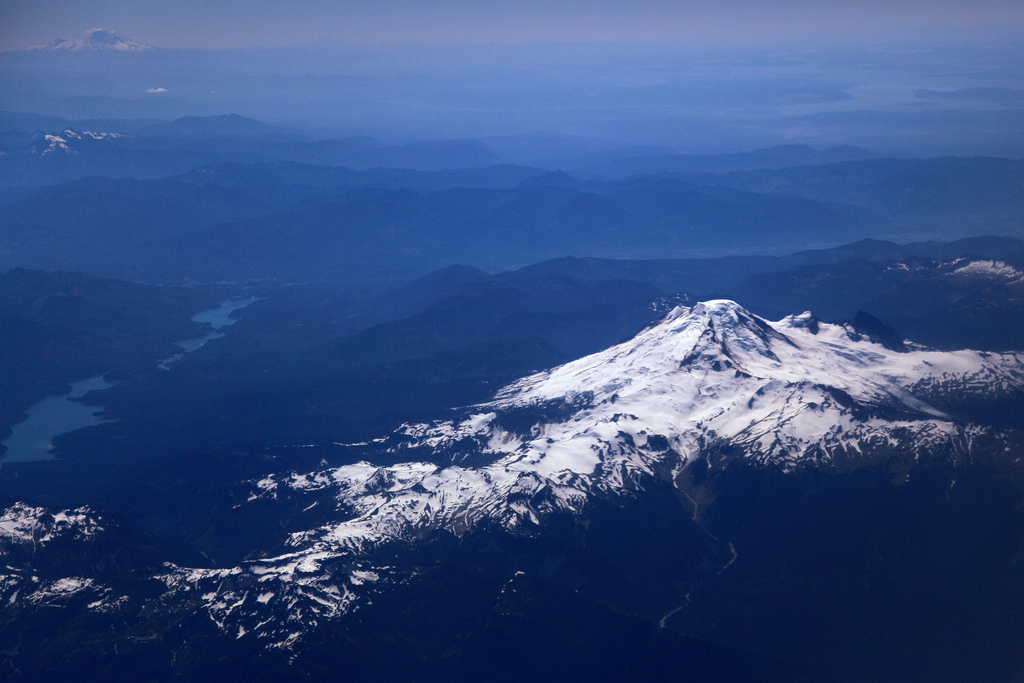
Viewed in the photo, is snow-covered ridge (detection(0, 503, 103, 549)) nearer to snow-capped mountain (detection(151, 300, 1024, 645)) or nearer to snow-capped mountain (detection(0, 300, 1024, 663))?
snow-capped mountain (detection(0, 300, 1024, 663))

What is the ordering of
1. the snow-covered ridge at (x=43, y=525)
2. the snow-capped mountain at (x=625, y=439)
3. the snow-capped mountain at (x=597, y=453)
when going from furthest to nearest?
the snow-covered ridge at (x=43, y=525) → the snow-capped mountain at (x=625, y=439) → the snow-capped mountain at (x=597, y=453)

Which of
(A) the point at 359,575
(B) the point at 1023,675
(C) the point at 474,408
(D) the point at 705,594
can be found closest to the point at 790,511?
(D) the point at 705,594

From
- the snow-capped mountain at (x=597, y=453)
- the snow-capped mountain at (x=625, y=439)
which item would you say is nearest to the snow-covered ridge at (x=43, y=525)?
the snow-capped mountain at (x=597, y=453)

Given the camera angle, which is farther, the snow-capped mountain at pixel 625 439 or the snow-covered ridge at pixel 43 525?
the snow-covered ridge at pixel 43 525

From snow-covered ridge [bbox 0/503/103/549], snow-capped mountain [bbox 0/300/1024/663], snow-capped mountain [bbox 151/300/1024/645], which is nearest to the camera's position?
snow-capped mountain [bbox 0/300/1024/663]

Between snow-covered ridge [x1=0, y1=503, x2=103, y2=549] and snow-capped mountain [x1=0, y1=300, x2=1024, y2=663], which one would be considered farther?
snow-covered ridge [x1=0, y1=503, x2=103, y2=549]

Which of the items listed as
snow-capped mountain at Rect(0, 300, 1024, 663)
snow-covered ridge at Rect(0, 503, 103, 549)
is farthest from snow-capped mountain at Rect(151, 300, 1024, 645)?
snow-covered ridge at Rect(0, 503, 103, 549)

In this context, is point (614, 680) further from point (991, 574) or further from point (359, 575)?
point (991, 574)

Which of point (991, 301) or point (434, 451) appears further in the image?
point (991, 301)

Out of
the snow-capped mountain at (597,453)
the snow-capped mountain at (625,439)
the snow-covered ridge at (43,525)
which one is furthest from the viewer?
the snow-covered ridge at (43,525)

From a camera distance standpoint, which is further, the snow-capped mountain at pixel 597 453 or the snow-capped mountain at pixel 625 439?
the snow-capped mountain at pixel 625 439

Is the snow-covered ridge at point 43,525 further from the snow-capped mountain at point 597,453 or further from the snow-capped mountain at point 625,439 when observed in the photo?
the snow-capped mountain at point 625,439
